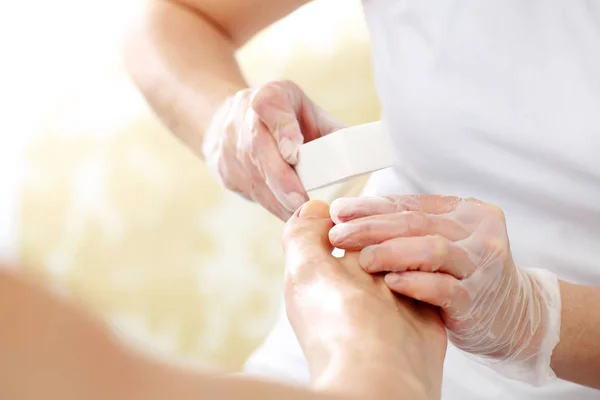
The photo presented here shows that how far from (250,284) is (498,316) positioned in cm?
100

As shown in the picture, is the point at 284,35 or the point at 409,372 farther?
the point at 284,35

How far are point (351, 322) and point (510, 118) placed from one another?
0.39 m

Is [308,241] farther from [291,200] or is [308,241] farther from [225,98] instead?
[225,98]

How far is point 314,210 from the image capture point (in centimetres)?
68

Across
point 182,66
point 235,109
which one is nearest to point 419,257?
point 235,109

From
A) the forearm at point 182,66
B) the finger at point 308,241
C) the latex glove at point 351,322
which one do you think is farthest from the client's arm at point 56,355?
the forearm at point 182,66

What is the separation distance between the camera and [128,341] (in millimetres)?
247

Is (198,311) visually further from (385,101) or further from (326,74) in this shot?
(385,101)

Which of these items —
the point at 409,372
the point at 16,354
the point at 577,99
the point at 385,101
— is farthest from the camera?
the point at 385,101

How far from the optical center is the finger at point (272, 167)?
2.58ft

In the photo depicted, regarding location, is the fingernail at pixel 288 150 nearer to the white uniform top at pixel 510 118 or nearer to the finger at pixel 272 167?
the finger at pixel 272 167

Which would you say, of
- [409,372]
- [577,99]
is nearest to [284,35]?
[577,99]

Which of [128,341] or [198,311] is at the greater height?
[128,341]

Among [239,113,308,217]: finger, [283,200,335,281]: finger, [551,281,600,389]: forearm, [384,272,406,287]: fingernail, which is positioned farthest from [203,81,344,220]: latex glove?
[551,281,600,389]: forearm
